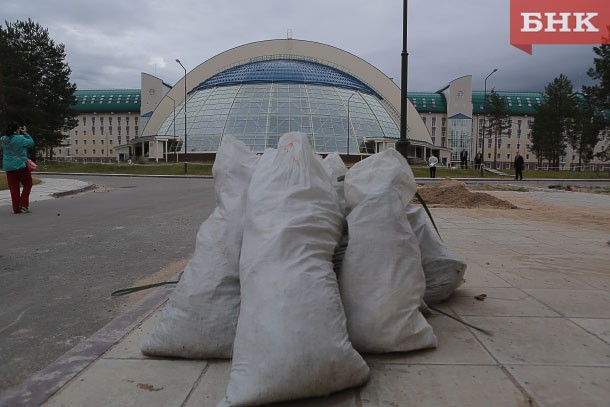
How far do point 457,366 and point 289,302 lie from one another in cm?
110

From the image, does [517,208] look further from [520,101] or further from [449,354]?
[520,101]

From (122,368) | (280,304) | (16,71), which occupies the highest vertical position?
(16,71)

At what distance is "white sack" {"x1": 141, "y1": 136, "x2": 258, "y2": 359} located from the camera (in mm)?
2641

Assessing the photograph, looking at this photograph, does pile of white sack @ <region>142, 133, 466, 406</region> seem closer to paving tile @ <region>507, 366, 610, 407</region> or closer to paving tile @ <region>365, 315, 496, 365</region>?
paving tile @ <region>365, 315, 496, 365</region>

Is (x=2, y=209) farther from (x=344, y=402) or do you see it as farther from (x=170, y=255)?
(x=344, y=402)

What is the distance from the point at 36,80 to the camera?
52.0 meters

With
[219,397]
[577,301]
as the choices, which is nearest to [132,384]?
[219,397]

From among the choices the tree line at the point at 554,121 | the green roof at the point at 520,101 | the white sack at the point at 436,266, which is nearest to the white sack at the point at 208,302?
A: the white sack at the point at 436,266

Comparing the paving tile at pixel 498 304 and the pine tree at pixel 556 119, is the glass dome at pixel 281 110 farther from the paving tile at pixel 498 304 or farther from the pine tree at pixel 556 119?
the paving tile at pixel 498 304

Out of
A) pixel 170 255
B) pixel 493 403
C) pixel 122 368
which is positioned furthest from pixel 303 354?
pixel 170 255

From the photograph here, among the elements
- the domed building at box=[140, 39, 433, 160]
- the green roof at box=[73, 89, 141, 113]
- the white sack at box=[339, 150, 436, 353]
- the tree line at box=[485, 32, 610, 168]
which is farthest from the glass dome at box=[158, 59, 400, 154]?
the green roof at box=[73, 89, 141, 113]

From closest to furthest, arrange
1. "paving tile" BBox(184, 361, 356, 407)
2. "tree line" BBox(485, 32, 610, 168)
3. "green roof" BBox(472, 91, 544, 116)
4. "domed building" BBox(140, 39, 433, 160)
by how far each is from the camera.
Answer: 1. "paving tile" BBox(184, 361, 356, 407)
2. "domed building" BBox(140, 39, 433, 160)
3. "tree line" BBox(485, 32, 610, 168)
4. "green roof" BBox(472, 91, 544, 116)

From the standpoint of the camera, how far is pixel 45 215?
Result: 10.1 metres

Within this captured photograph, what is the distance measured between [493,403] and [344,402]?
695 millimetres
